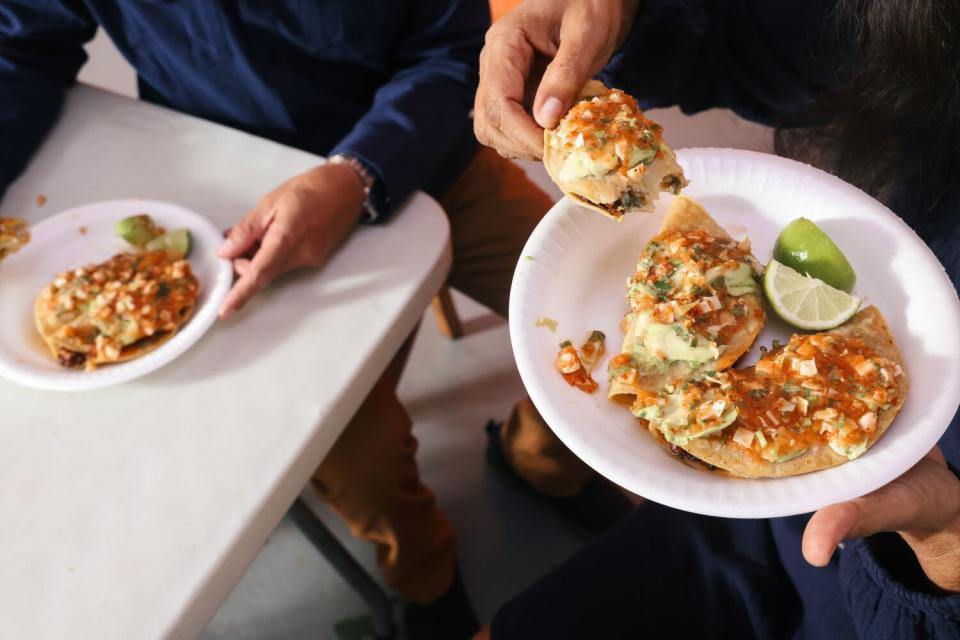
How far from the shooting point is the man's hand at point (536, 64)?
958mm

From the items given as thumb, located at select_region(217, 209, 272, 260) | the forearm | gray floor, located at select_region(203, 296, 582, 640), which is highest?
the forearm

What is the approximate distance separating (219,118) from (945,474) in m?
1.53

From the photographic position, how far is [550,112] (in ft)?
3.09

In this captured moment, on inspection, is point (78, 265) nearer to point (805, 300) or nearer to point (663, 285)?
point (663, 285)

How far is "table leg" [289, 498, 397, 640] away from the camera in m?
1.53

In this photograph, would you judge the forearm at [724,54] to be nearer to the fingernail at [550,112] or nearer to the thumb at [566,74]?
the thumb at [566,74]

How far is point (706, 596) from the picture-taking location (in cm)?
118

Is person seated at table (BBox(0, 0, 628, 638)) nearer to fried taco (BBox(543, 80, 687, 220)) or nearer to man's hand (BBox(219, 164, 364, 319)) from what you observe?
man's hand (BBox(219, 164, 364, 319))

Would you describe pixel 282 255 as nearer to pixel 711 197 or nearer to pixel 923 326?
pixel 711 197

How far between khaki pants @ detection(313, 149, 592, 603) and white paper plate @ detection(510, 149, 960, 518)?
61cm

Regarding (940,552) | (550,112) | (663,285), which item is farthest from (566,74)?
(940,552)

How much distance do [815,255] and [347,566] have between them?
1.22 meters

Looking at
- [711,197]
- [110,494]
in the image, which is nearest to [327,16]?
[711,197]

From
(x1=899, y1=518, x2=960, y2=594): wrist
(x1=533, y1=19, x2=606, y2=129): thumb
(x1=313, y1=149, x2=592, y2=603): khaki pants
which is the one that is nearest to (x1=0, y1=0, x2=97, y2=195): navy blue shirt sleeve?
(x1=313, y1=149, x2=592, y2=603): khaki pants
